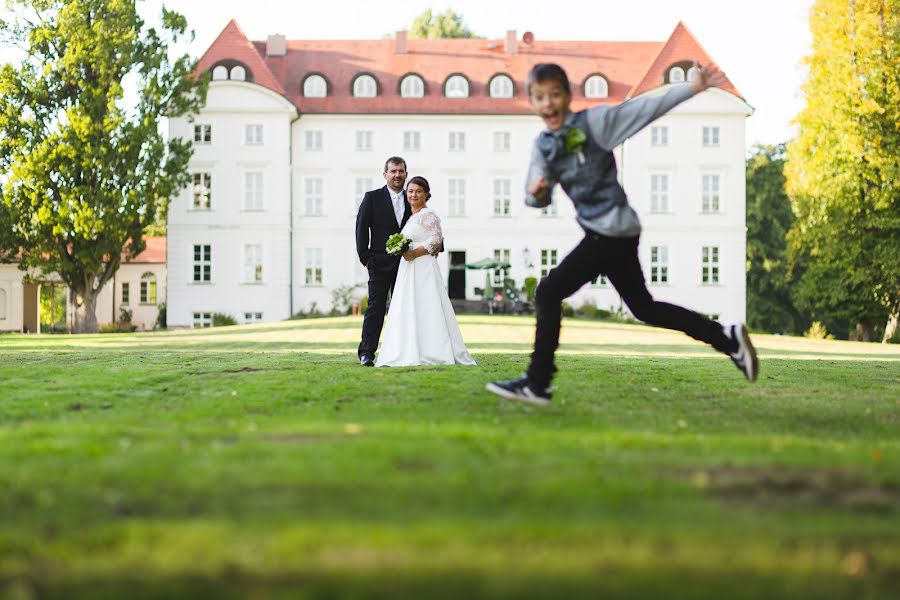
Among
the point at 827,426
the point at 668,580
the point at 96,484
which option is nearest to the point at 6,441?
the point at 96,484

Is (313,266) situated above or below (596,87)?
below

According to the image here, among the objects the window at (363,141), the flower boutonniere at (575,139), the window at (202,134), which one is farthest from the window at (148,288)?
the flower boutonniere at (575,139)

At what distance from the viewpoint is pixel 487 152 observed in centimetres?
4522

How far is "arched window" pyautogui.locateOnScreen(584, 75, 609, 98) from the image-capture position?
151 ft

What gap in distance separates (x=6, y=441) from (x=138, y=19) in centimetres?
3352

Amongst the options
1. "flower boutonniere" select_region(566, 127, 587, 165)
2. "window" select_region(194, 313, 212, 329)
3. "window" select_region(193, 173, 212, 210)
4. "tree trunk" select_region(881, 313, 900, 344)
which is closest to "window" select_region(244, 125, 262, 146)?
"window" select_region(193, 173, 212, 210)

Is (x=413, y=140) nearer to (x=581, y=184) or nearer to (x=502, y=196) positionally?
(x=502, y=196)

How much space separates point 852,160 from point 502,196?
1693 cm

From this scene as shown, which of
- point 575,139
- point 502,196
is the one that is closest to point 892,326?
point 502,196

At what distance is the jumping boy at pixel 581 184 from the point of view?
6.26 metres

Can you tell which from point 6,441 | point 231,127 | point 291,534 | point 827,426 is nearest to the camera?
point 291,534

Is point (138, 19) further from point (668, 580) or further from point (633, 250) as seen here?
point (668, 580)

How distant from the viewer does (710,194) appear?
148 ft

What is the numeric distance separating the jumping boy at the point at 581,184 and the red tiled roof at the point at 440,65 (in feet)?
127
